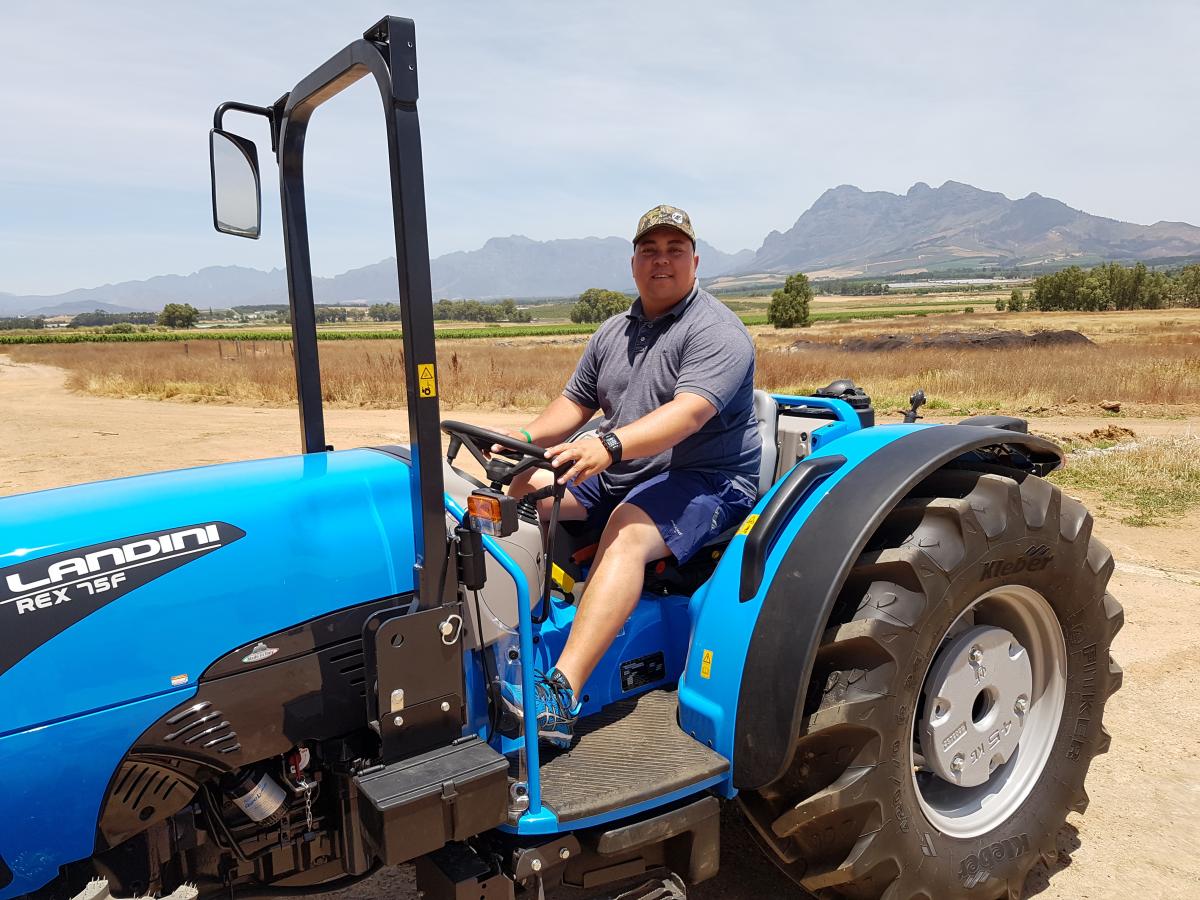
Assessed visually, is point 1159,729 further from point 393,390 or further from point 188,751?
point 393,390

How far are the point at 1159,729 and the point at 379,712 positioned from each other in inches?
140

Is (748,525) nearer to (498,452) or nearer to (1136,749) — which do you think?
(498,452)

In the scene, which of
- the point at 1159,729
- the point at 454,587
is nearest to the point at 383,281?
the point at 454,587

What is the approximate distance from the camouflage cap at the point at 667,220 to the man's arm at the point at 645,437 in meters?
0.71

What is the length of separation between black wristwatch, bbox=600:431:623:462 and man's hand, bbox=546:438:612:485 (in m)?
0.02

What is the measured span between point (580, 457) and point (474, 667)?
1.89ft

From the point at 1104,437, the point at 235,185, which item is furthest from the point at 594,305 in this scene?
the point at 235,185

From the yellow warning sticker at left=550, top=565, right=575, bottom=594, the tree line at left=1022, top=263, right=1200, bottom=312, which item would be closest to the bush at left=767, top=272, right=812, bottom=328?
the tree line at left=1022, top=263, right=1200, bottom=312

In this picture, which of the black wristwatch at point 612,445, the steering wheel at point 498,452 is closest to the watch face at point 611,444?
the black wristwatch at point 612,445

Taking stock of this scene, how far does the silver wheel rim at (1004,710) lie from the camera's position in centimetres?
258

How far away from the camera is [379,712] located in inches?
73.1

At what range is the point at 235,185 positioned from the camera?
2389 mm

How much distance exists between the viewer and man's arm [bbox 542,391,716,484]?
87.6 inches

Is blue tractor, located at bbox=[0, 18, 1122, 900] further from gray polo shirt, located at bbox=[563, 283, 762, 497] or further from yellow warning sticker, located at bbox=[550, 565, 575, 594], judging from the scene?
gray polo shirt, located at bbox=[563, 283, 762, 497]
